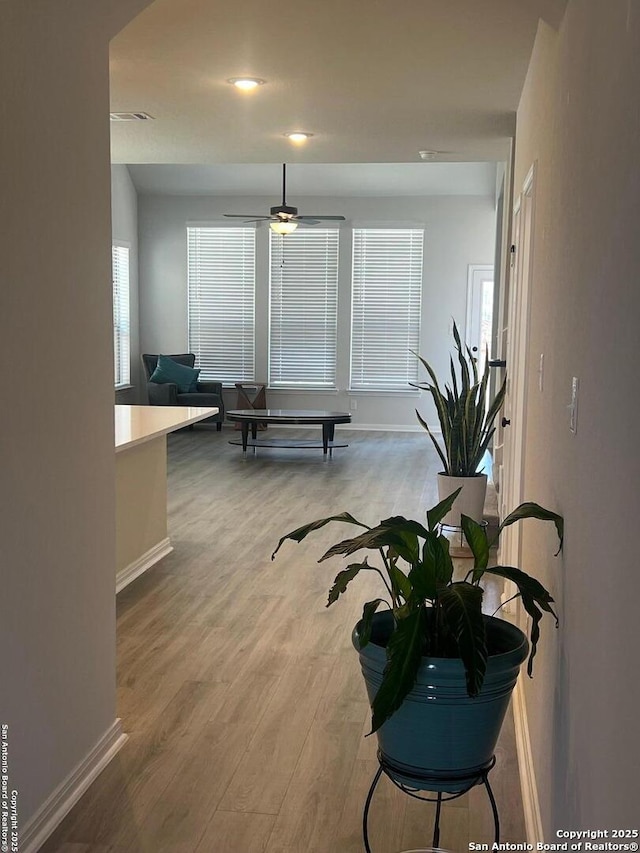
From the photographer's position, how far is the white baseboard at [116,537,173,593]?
4546 mm

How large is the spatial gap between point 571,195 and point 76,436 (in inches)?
57.0

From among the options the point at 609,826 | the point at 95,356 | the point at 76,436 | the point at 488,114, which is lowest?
the point at 609,826

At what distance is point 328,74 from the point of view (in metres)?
4.00

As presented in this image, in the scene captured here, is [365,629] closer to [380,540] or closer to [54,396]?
[380,540]

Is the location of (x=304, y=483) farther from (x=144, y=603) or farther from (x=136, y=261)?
(x=136, y=261)

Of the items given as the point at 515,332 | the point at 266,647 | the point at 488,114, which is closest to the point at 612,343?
the point at 266,647

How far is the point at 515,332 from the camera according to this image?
4.57 metres

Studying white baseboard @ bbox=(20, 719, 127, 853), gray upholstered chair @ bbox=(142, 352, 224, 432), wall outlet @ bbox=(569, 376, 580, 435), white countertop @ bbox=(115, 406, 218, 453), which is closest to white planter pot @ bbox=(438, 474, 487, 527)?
white countertop @ bbox=(115, 406, 218, 453)

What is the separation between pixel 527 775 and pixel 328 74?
9.90ft

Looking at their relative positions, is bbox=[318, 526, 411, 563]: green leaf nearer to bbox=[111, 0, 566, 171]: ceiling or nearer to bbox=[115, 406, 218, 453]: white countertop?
bbox=[111, 0, 566, 171]: ceiling

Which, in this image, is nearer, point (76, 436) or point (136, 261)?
point (76, 436)

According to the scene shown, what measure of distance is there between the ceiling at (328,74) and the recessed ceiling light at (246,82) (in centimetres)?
5

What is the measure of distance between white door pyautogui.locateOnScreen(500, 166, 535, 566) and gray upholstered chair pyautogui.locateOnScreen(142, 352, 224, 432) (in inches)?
238

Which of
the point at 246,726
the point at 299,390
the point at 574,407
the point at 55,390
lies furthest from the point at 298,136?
the point at 299,390
